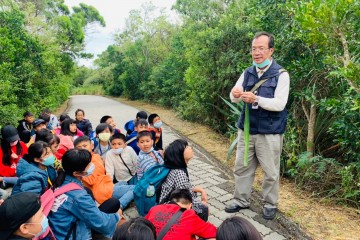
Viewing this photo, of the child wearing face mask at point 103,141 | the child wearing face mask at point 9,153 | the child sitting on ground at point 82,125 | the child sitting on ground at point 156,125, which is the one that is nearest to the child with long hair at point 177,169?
the child wearing face mask at point 103,141

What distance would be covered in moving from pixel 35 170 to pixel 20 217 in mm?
1551

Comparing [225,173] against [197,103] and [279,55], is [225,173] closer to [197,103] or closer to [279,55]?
[279,55]

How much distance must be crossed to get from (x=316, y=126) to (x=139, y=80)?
15.6 metres

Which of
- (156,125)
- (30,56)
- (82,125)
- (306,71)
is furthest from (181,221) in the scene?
(30,56)

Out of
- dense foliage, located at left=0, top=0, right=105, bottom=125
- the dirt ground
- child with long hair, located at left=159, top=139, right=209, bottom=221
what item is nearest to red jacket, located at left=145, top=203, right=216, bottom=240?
child with long hair, located at left=159, top=139, right=209, bottom=221

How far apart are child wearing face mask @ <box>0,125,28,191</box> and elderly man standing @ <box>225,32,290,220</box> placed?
3.41m

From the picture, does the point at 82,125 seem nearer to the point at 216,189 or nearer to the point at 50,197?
the point at 216,189

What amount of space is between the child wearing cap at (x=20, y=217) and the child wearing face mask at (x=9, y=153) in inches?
112

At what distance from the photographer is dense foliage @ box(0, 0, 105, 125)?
6.55m

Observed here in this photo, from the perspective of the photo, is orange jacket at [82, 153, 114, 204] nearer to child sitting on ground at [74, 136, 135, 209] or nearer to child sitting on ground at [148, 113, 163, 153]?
child sitting on ground at [74, 136, 135, 209]

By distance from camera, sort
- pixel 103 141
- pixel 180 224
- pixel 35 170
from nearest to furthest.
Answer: pixel 180 224 → pixel 35 170 → pixel 103 141

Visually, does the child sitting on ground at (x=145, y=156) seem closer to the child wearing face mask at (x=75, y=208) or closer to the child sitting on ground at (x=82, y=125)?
the child wearing face mask at (x=75, y=208)

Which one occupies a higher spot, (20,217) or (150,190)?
(20,217)

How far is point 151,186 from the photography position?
3025 millimetres
